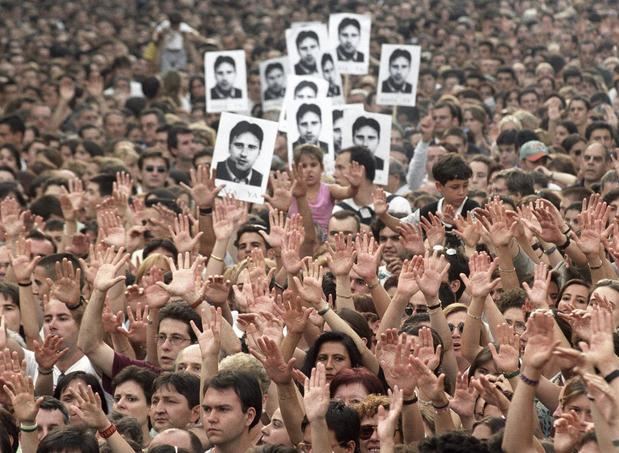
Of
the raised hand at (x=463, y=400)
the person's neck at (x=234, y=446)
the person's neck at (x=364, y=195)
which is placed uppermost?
the raised hand at (x=463, y=400)

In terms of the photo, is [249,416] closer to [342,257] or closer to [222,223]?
[342,257]

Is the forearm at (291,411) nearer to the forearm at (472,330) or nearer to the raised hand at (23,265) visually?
the forearm at (472,330)

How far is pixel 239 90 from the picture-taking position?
17.2 metres

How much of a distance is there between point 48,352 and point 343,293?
5.68 ft

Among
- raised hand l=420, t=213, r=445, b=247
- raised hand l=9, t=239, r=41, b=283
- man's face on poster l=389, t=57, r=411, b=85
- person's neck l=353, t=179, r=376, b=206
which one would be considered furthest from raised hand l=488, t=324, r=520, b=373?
man's face on poster l=389, t=57, r=411, b=85

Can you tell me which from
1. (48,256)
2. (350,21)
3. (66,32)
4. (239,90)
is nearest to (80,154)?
(239,90)

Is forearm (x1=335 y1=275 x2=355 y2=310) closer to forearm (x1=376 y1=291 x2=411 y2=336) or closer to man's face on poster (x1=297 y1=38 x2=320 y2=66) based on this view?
forearm (x1=376 y1=291 x2=411 y2=336)

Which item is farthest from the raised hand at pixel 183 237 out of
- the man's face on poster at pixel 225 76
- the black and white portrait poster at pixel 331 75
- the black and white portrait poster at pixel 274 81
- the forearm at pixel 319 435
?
the black and white portrait poster at pixel 274 81

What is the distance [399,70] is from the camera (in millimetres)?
17328

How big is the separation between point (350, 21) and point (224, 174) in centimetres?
570

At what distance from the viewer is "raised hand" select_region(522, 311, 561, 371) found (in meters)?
6.96

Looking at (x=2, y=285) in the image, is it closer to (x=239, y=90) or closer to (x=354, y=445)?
(x=354, y=445)

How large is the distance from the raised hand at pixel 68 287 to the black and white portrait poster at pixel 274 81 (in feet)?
27.8

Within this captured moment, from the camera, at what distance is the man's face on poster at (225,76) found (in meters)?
17.2
